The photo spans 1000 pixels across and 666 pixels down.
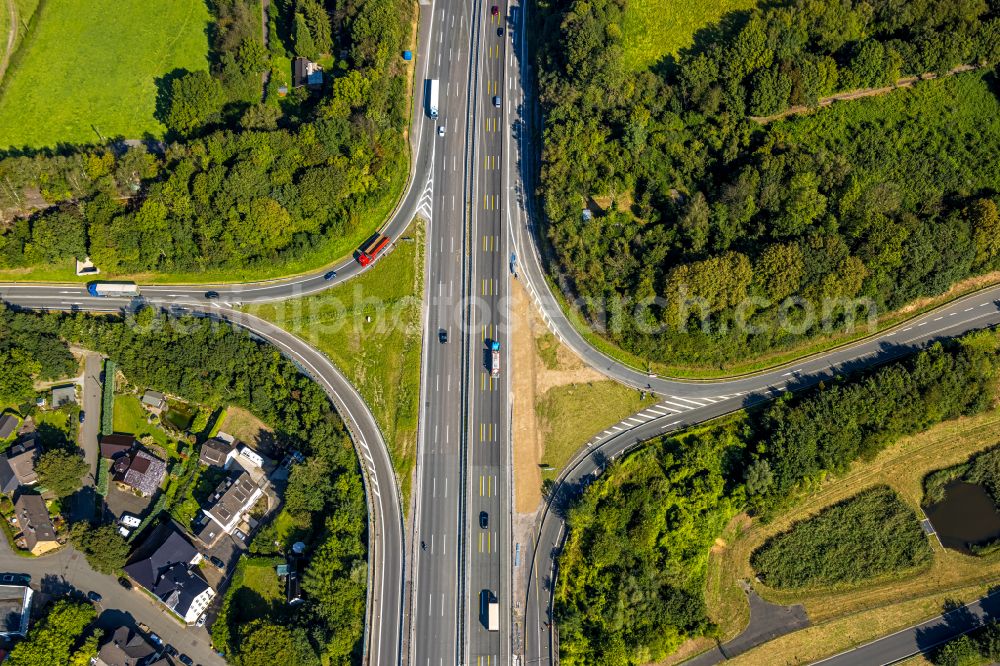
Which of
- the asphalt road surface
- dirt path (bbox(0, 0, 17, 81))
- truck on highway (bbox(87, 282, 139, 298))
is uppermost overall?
dirt path (bbox(0, 0, 17, 81))

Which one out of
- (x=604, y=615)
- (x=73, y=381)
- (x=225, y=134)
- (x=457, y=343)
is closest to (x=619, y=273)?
(x=457, y=343)

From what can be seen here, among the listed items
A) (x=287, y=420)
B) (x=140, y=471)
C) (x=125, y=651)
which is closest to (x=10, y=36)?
(x=140, y=471)

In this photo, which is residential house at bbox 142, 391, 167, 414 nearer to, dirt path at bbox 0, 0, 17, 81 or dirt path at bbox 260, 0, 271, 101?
dirt path at bbox 260, 0, 271, 101

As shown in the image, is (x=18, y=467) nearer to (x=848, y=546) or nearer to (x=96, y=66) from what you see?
(x=96, y=66)

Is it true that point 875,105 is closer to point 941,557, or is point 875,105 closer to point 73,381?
point 941,557

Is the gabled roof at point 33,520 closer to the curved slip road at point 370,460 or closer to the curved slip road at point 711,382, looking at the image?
the curved slip road at point 370,460

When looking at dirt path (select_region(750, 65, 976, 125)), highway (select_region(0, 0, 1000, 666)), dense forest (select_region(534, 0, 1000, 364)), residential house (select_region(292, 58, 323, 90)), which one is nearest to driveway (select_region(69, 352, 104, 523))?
highway (select_region(0, 0, 1000, 666))
